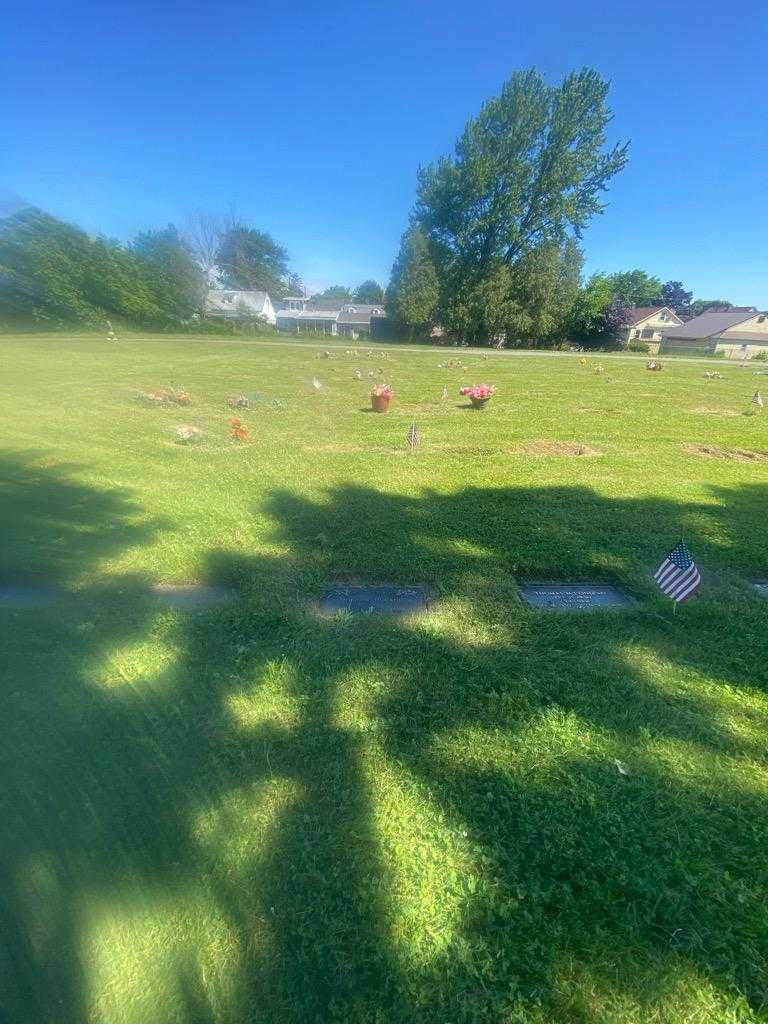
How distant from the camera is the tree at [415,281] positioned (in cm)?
3906

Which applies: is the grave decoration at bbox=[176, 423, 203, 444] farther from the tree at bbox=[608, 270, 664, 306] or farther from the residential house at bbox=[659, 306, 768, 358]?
the tree at bbox=[608, 270, 664, 306]

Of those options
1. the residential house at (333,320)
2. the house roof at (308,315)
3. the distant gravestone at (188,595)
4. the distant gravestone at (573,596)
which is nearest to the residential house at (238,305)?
the residential house at (333,320)

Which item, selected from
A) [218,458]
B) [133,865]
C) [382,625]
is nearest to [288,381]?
[218,458]

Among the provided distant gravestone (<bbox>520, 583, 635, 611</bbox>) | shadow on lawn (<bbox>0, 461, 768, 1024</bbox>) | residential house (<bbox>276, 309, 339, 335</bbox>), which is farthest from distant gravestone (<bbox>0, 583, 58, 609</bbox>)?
residential house (<bbox>276, 309, 339, 335</bbox>)

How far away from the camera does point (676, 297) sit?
294 feet

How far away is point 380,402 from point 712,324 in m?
59.9

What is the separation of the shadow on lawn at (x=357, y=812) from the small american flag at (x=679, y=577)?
20 centimetres

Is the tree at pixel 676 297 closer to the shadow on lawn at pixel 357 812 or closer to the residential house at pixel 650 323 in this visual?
the residential house at pixel 650 323

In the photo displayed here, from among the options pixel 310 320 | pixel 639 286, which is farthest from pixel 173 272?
pixel 639 286

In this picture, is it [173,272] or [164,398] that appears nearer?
[164,398]

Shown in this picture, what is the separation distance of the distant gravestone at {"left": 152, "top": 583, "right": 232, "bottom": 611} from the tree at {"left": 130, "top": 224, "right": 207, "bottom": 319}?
4493cm

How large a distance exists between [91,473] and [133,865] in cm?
495

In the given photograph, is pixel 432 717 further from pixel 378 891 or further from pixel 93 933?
pixel 93 933

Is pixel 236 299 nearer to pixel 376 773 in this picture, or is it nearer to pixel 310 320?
pixel 310 320
